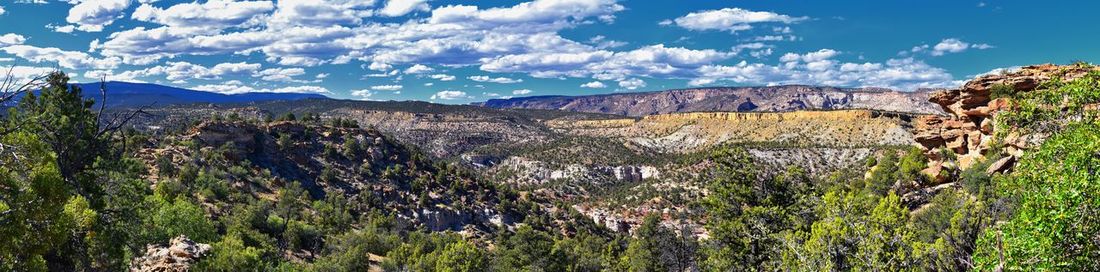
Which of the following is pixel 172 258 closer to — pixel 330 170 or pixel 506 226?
pixel 330 170

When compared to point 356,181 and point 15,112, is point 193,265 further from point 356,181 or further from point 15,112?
point 356,181

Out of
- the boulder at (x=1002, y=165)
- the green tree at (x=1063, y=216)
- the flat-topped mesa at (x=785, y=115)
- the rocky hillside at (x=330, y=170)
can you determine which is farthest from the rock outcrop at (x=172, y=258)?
the flat-topped mesa at (x=785, y=115)

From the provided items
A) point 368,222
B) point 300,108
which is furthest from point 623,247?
point 300,108

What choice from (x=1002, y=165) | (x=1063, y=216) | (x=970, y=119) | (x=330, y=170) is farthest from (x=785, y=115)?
(x=1063, y=216)

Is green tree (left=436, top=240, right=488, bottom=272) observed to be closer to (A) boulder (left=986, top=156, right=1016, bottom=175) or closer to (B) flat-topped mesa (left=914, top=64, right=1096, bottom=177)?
(A) boulder (left=986, top=156, right=1016, bottom=175)

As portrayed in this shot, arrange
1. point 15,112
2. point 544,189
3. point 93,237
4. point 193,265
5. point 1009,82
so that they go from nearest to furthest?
1. point 93,237
2. point 193,265
3. point 15,112
4. point 1009,82
5. point 544,189

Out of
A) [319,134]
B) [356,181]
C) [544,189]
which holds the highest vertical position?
[319,134]
